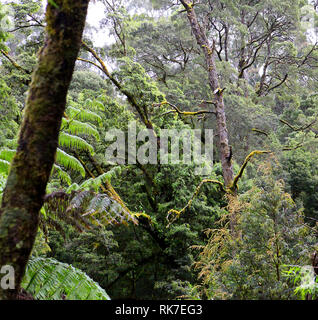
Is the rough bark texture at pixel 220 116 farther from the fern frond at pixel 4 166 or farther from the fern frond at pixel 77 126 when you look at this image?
the fern frond at pixel 4 166

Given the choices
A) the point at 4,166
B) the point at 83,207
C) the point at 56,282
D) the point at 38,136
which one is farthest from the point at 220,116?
the point at 38,136

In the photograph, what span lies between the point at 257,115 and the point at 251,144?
121 cm

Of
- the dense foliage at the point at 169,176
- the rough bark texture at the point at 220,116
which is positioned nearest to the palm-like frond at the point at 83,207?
the dense foliage at the point at 169,176

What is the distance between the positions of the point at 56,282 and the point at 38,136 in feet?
7.30

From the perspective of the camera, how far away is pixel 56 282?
331 cm

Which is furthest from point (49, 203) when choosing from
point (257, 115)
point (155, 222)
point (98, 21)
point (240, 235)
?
point (257, 115)

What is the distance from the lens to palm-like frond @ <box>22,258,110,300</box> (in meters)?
3.19

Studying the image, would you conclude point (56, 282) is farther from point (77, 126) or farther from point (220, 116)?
point (220, 116)

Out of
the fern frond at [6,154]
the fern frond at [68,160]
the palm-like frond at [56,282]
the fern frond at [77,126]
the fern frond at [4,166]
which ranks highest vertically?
the fern frond at [77,126]

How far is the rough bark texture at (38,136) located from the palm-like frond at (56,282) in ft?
6.02

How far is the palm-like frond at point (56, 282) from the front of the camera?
10.5ft

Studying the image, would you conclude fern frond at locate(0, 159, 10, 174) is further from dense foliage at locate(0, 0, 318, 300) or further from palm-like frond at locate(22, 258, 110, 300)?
palm-like frond at locate(22, 258, 110, 300)

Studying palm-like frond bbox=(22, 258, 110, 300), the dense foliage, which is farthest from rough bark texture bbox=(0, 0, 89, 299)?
palm-like frond bbox=(22, 258, 110, 300)

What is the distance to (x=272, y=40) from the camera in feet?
53.1
